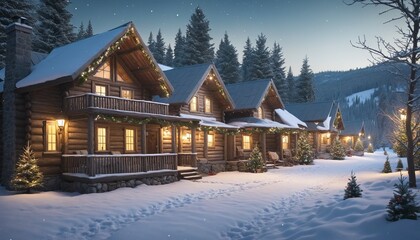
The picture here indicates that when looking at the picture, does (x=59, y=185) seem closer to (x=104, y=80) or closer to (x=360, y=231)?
(x=104, y=80)

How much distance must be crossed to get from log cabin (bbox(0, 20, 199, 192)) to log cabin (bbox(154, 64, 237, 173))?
4.45 meters

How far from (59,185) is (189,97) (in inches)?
408

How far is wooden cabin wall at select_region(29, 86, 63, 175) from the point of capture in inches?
672

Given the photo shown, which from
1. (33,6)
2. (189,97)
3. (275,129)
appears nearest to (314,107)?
(275,129)

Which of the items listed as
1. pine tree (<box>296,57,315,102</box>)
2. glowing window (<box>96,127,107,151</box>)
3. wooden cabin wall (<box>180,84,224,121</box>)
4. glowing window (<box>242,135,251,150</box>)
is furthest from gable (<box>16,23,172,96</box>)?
pine tree (<box>296,57,315,102</box>)

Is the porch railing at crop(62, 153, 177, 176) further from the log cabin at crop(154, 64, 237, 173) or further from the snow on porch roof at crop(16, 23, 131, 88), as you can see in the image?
the log cabin at crop(154, 64, 237, 173)

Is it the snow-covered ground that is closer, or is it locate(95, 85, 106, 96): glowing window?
the snow-covered ground

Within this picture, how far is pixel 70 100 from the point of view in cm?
1761

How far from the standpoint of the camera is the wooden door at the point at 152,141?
77.8 feet

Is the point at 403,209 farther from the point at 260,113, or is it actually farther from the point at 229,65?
the point at 229,65

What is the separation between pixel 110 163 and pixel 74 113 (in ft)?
10.1

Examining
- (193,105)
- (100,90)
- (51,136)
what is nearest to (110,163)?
(51,136)

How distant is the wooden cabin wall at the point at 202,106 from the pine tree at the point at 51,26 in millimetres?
18781

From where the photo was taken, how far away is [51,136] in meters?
17.8
